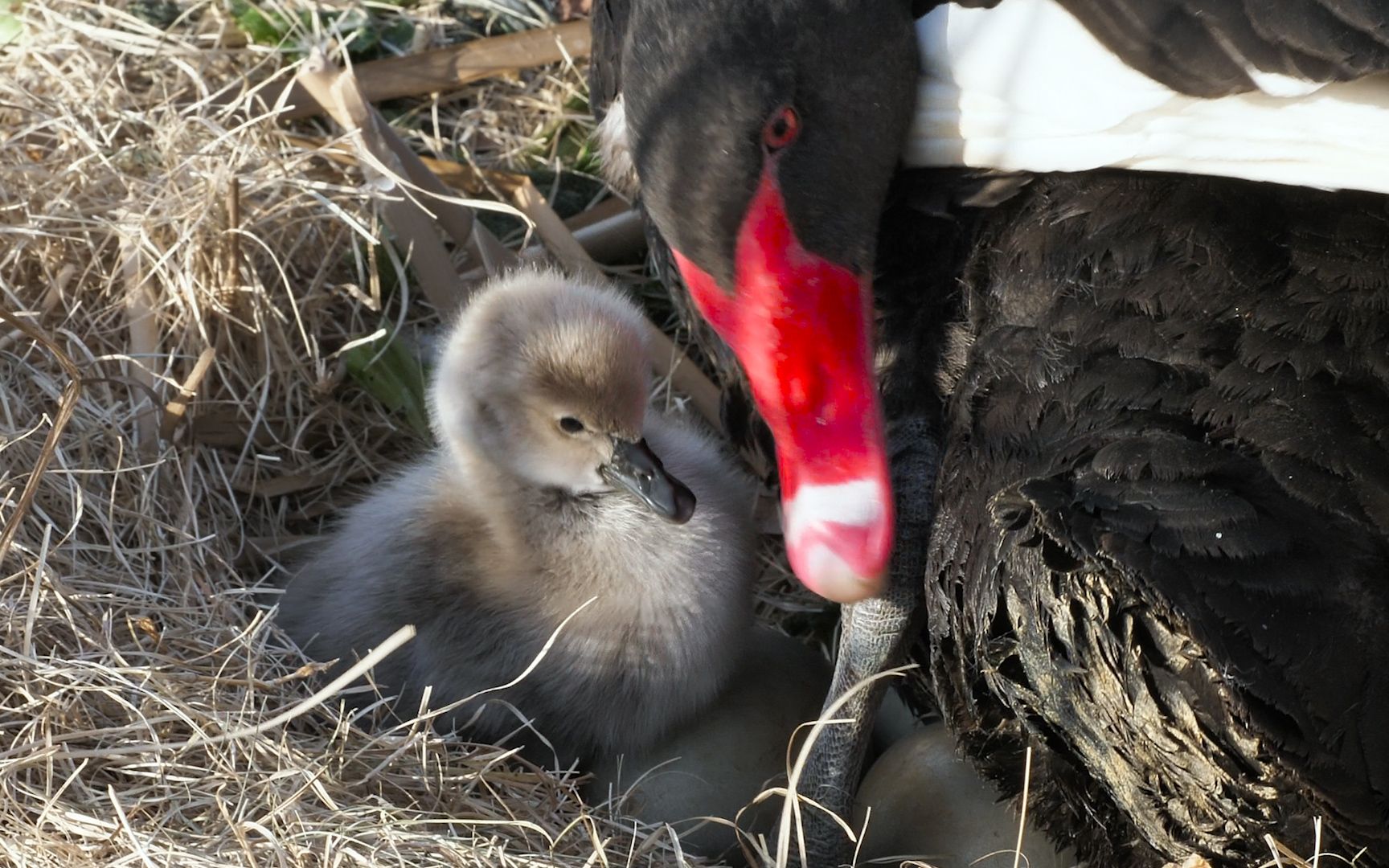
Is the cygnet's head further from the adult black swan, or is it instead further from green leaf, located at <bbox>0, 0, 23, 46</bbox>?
green leaf, located at <bbox>0, 0, 23, 46</bbox>

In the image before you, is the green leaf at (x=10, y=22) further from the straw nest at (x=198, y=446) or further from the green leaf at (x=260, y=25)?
the green leaf at (x=260, y=25)

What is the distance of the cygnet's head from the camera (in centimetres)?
183

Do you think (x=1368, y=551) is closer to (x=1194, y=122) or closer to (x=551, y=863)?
(x=1194, y=122)

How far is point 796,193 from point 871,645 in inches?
24.2

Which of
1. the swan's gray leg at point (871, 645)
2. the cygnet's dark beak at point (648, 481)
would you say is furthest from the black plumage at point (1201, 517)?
the cygnet's dark beak at point (648, 481)

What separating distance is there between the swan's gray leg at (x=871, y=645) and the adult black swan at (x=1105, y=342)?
0.11 meters

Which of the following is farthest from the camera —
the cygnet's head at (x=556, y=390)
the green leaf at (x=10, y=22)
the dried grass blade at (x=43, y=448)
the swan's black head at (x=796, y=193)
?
the green leaf at (x=10, y=22)

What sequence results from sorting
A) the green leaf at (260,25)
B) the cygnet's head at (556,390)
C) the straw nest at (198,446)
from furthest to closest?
the green leaf at (260,25), the cygnet's head at (556,390), the straw nest at (198,446)

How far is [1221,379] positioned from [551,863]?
2.81ft

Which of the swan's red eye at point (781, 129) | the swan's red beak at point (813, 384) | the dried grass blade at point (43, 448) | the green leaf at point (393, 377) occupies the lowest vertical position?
the green leaf at point (393, 377)

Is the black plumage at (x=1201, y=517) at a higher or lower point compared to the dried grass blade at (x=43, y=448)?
higher

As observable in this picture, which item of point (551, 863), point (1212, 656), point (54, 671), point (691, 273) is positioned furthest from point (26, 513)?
point (1212, 656)

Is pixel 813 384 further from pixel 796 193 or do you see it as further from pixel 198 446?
pixel 198 446

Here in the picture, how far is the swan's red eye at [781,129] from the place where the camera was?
1.39 metres
